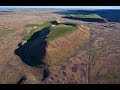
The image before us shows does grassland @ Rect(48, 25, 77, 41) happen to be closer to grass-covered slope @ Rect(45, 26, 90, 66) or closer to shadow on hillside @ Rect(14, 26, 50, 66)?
grass-covered slope @ Rect(45, 26, 90, 66)

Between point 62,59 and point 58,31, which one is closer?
point 62,59

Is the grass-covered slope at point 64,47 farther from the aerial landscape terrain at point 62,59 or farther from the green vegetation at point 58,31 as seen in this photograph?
the green vegetation at point 58,31

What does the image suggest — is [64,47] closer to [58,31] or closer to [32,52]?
[32,52]

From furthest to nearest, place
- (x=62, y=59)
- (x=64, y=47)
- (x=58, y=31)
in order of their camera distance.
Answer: (x=58, y=31) < (x=64, y=47) < (x=62, y=59)

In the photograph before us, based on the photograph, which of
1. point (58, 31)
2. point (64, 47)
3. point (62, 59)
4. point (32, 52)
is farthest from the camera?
point (58, 31)

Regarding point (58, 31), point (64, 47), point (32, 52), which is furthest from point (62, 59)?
point (58, 31)

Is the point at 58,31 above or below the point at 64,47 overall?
above

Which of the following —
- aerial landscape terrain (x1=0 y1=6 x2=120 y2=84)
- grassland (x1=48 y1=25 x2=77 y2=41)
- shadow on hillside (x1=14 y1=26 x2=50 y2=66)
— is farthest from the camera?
grassland (x1=48 y1=25 x2=77 y2=41)

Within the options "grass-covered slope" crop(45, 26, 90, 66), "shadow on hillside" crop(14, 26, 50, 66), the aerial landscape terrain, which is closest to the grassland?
the aerial landscape terrain

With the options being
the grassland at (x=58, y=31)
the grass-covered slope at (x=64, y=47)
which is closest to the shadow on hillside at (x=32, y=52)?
the grass-covered slope at (x=64, y=47)

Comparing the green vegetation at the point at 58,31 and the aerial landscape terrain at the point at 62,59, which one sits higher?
the green vegetation at the point at 58,31

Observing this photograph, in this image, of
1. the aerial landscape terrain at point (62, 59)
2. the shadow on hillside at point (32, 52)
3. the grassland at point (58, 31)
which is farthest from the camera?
the grassland at point (58, 31)
